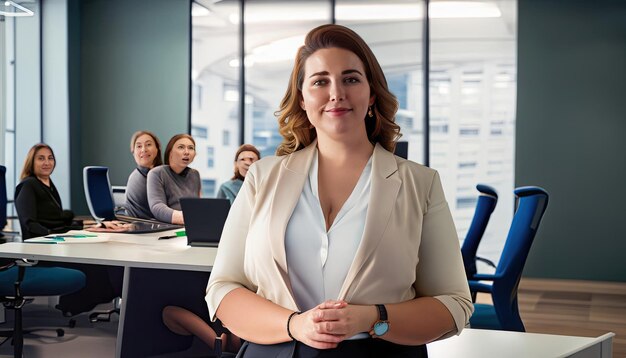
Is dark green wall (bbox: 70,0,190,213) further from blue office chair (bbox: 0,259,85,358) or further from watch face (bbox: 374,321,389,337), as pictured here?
watch face (bbox: 374,321,389,337)

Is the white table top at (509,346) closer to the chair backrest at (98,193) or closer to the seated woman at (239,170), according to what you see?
the seated woman at (239,170)

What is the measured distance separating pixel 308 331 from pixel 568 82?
6.93 metres

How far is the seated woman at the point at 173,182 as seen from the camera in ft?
17.5

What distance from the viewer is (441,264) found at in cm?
145

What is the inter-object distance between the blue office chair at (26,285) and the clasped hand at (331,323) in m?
3.13

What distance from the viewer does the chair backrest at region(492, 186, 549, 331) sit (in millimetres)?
3320

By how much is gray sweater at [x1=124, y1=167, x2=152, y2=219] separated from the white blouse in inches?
169

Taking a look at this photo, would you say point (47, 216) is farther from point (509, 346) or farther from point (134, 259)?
point (509, 346)

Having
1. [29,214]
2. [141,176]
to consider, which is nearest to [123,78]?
[141,176]

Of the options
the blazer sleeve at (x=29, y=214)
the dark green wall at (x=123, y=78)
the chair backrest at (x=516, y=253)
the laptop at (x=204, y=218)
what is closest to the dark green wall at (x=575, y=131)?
the dark green wall at (x=123, y=78)

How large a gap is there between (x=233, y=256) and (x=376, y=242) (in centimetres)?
31

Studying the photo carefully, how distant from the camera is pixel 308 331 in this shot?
1.34 m

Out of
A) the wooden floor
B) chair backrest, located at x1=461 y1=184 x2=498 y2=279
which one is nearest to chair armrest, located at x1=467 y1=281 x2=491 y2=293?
chair backrest, located at x1=461 y1=184 x2=498 y2=279

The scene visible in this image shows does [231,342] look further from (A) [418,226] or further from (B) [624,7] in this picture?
(B) [624,7]
